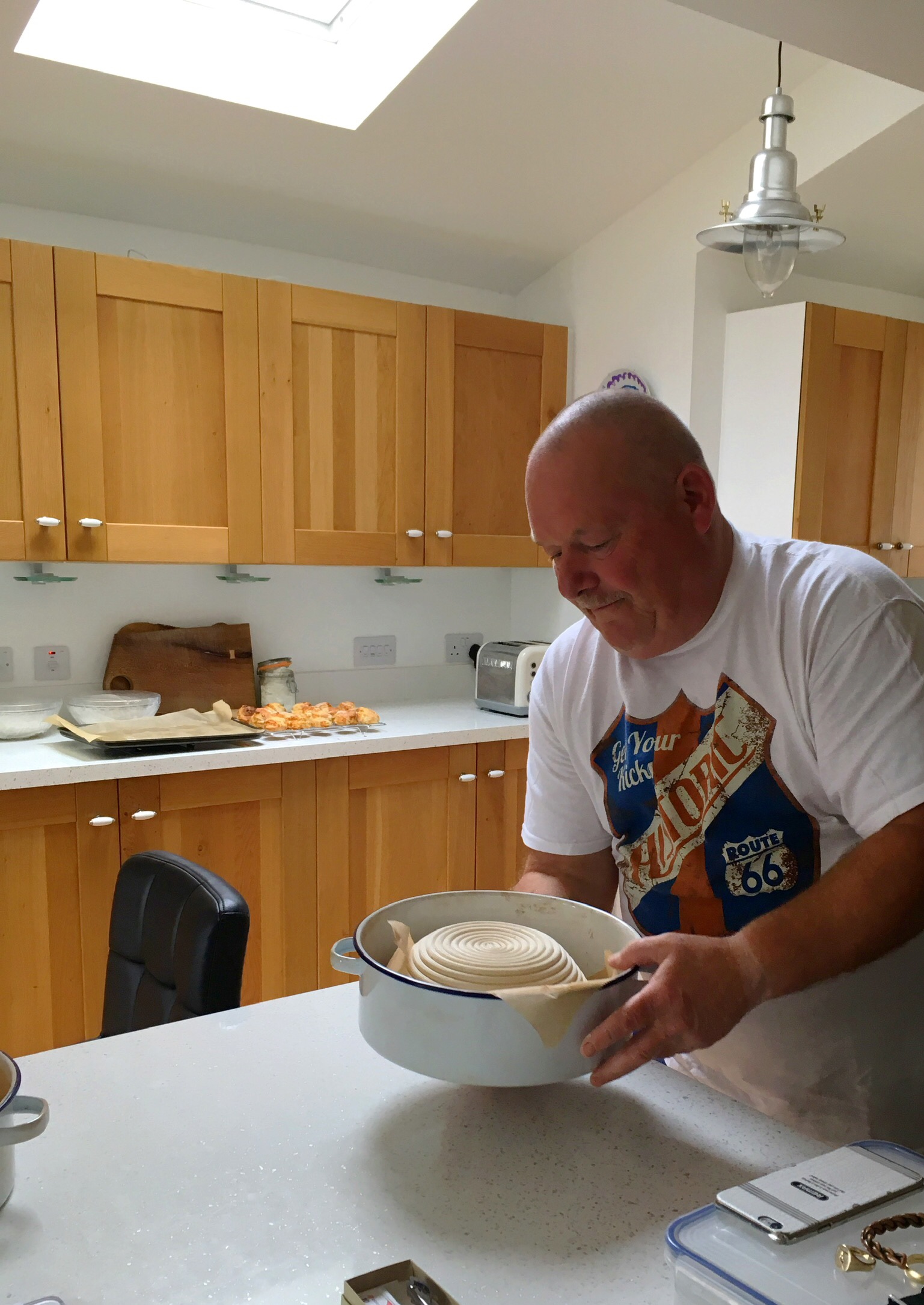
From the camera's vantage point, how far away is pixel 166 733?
2.45 m

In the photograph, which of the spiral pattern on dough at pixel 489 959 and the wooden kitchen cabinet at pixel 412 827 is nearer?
the spiral pattern on dough at pixel 489 959

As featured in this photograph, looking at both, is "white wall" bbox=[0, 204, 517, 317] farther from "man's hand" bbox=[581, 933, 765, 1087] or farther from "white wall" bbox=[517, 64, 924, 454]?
"man's hand" bbox=[581, 933, 765, 1087]

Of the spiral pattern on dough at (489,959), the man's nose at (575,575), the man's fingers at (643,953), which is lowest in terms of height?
the spiral pattern on dough at (489,959)

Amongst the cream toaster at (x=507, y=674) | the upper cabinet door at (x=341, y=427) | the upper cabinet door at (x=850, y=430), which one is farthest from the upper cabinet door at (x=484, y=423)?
the upper cabinet door at (x=850, y=430)

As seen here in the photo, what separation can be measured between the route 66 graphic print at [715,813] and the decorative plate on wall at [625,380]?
2041 millimetres

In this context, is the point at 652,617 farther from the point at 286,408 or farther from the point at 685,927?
the point at 286,408

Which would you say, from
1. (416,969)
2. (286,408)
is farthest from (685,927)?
(286,408)

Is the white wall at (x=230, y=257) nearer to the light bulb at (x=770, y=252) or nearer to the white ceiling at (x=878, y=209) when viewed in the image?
the white ceiling at (x=878, y=209)

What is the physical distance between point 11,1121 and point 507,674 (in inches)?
93.0

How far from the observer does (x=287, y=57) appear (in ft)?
7.90

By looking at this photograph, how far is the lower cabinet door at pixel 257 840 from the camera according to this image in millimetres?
2363

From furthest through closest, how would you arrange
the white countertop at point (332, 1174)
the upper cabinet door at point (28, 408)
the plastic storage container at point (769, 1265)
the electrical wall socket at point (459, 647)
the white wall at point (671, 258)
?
the electrical wall socket at point (459, 647), the white wall at point (671, 258), the upper cabinet door at point (28, 408), the white countertop at point (332, 1174), the plastic storage container at point (769, 1265)

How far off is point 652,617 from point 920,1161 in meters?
0.62

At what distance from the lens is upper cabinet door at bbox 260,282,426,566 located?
2682 mm
